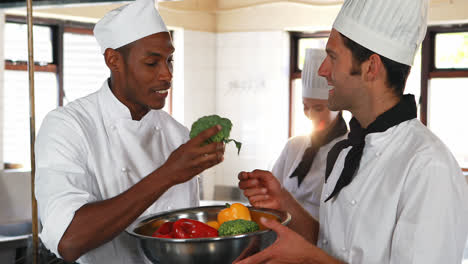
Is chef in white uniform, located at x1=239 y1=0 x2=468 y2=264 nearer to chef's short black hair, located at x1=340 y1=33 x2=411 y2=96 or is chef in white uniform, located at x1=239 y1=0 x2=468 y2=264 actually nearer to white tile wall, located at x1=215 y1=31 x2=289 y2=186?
chef's short black hair, located at x1=340 y1=33 x2=411 y2=96

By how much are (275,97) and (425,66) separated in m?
1.21

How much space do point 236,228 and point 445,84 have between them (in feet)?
10.6

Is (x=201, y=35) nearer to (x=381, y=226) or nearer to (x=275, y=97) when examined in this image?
(x=275, y=97)

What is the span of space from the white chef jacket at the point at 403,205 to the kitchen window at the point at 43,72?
3.07 meters

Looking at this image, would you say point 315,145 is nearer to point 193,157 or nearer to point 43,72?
point 193,157

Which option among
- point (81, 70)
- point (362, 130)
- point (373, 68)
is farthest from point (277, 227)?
point (81, 70)

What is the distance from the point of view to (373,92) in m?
1.73

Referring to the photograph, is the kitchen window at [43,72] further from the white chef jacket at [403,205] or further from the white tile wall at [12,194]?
the white chef jacket at [403,205]

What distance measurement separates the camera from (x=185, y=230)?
1.68m

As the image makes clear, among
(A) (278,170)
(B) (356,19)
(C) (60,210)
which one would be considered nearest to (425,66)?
(A) (278,170)

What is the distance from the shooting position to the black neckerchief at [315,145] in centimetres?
353

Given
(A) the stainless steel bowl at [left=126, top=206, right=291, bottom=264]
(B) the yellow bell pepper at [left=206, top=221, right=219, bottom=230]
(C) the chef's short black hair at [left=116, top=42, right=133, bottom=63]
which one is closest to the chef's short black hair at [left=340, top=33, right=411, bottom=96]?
(A) the stainless steel bowl at [left=126, top=206, right=291, bottom=264]

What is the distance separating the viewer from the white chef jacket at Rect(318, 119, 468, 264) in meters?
1.50

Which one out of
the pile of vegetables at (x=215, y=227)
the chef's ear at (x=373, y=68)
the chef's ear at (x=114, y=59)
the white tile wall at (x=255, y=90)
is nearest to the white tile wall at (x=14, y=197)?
the white tile wall at (x=255, y=90)
